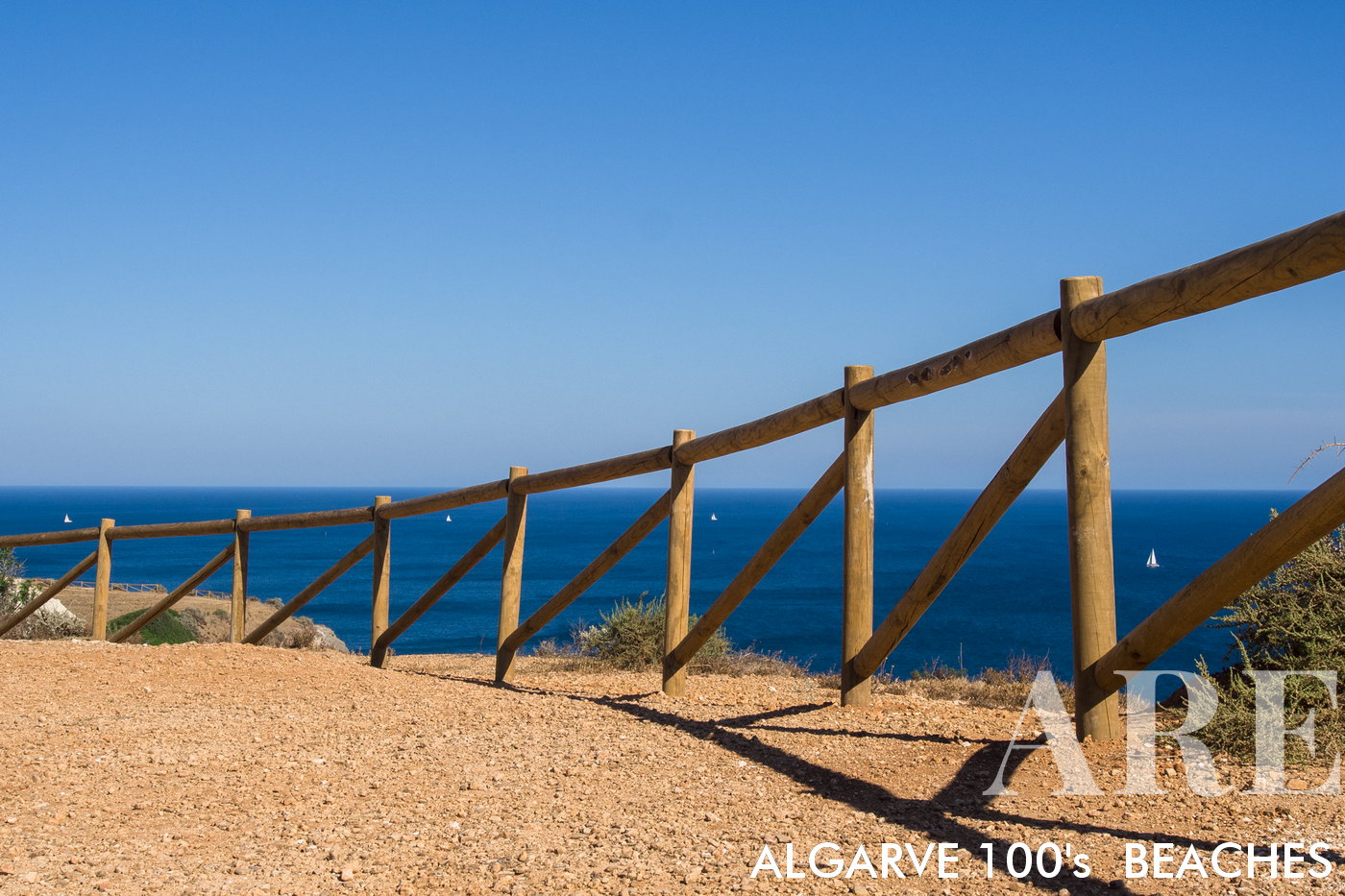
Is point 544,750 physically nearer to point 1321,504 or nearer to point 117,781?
point 117,781

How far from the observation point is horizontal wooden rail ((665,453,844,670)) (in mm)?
5327

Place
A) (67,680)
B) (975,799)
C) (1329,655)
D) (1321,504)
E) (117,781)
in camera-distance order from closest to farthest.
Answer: (1321,504) → (975,799) → (117,781) → (1329,655) → (67,680)

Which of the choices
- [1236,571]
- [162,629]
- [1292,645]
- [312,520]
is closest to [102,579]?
[312,520]

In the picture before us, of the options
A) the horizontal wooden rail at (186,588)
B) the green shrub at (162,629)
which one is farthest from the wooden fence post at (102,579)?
the green shrub at (162,629)

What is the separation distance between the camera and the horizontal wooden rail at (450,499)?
7.40m

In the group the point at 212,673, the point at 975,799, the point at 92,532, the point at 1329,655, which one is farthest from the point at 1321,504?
the point at 92,532

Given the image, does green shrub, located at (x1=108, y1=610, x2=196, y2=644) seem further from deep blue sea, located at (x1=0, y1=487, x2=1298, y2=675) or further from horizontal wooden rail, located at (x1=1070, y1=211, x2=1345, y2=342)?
horizontal wooden rail, located at (x1=1070, y1=211, x2=1345, y2=342)

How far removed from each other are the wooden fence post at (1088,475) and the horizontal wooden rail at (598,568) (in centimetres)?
258

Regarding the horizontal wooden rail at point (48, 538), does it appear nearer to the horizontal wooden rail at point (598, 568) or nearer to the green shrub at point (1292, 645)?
the horizontal wooden rail at point (598, 568)

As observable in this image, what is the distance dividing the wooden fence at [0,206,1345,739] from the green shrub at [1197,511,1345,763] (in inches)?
20.7

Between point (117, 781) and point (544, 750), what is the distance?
5.52 feet

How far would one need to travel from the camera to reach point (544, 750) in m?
4.54

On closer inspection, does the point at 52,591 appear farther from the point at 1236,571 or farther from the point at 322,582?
the point at 1236,571

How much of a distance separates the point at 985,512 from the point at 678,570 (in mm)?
2376
